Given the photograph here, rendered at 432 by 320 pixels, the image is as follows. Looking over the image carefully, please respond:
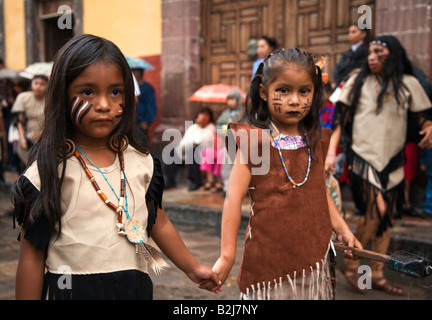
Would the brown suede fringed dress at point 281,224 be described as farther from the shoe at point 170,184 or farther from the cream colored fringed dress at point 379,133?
the shoe at point 170,184

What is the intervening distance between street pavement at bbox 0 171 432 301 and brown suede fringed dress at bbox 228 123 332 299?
470mm

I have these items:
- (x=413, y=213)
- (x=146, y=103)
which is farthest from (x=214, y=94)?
(x=413, y=213)

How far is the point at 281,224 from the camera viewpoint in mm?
2312

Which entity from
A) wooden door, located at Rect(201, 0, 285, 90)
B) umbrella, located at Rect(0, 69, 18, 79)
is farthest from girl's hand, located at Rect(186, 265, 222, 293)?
umbrella, located at Rect(0, 69, 18, 79)

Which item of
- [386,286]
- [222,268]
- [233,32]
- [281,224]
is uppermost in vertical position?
[233,32]

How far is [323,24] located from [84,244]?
6128 millimetres

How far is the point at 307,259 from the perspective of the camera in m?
2.35

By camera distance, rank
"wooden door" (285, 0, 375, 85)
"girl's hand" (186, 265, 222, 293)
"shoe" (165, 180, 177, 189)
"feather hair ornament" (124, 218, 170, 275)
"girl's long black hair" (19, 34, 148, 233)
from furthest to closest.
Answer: "shoe" (165, 180, 177, 189) < "wooden door" (285, 0, 375, 85) < "girl's hand" (186, 265, 222, 293) < "feather hair ornament" (124, 218, 170, 275) < "girl's long black hair" (19, 34, 148, 233)

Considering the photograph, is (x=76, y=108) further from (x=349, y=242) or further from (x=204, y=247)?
(x=204, y=247)

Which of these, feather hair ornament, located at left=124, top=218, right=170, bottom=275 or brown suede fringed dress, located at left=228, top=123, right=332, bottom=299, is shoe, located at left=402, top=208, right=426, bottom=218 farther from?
feather hair ornament, located at left=124, top=218, right=170, bottom=275

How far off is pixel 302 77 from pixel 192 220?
14.4ft

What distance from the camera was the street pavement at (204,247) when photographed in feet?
12.6

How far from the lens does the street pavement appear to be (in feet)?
12.6

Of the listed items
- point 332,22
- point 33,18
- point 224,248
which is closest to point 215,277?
point 224,248
